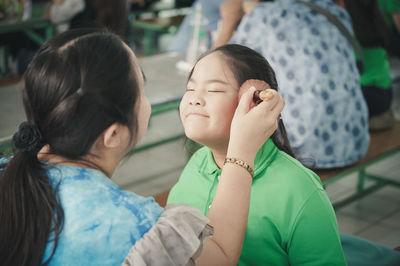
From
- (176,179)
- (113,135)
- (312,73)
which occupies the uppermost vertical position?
(113,135)

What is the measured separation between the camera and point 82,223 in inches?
40.3

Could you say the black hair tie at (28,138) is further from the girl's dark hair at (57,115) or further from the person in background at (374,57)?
the person in background at (374,57)

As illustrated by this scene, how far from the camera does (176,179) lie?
3949 millimetres

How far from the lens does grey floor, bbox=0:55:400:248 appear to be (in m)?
3.07

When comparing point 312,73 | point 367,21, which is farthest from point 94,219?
point 367,21

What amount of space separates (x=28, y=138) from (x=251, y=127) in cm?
45

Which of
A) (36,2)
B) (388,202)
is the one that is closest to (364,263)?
(388,202)

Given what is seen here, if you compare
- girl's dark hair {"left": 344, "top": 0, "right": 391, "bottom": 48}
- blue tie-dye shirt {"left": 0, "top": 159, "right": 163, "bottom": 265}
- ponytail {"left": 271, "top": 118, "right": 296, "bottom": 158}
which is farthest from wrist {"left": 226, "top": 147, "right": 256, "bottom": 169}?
girl's dark hair {"left": 344, "top": 0, "right": 391, "bottom": 48}

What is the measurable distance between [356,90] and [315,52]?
0.96 ft

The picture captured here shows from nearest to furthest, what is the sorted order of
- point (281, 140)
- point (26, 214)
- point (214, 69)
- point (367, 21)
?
point (26, 214) < point (214, 69) < point (281, 140) < point (367, 21)

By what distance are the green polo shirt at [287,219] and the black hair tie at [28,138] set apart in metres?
0.58

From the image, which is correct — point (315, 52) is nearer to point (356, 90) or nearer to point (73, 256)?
point (356, 90)

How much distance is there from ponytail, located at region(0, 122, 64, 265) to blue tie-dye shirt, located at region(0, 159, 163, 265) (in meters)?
0.02

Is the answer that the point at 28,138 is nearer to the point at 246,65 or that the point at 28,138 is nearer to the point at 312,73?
the point at 246,65
